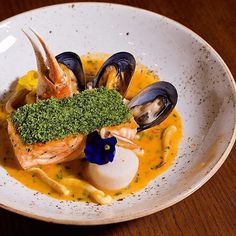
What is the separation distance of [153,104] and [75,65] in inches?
16.2

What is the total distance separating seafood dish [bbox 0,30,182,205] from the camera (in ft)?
6.49

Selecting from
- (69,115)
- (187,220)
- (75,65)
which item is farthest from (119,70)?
(187,220)

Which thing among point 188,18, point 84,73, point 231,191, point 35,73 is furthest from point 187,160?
point 188,18

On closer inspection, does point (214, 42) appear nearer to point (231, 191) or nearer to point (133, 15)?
point (133, 15)

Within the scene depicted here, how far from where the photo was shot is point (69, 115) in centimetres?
205

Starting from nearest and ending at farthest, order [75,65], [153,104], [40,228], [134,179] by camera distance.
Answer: [40,228]
[134,179]
[153,104]
[75,65]

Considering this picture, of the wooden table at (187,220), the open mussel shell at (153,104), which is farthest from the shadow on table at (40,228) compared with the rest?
the open mussel shell at (153,104)

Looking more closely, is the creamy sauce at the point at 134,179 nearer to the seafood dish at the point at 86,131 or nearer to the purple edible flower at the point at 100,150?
the seafood dish at the point at 86,131

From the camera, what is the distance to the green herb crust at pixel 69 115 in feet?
6.54

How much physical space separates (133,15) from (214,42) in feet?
1.62

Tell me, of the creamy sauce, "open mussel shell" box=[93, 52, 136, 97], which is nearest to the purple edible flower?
the creamy sauce

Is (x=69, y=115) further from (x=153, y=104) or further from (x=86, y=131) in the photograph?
(x=153, y=104)

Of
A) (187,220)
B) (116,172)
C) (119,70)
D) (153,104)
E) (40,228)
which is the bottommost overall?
(187,220)

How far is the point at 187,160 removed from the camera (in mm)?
2100
